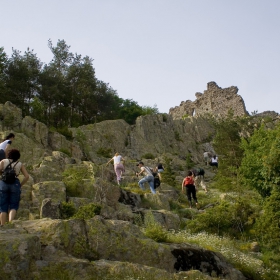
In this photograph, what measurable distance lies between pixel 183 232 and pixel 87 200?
3504mm

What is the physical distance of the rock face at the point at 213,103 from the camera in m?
64.2

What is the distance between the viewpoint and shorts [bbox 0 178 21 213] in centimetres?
1034

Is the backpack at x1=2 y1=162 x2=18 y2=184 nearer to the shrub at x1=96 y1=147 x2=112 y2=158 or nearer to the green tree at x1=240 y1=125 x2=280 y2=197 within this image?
the green tree at x1=240 y1=125 x2=280 y2=197

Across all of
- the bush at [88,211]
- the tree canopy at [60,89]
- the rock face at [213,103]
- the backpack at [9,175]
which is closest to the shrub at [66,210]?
the bush at [88,211]

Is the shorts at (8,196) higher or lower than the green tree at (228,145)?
lower

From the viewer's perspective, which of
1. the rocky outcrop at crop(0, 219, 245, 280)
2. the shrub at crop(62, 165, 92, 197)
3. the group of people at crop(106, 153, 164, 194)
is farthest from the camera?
the group of people at crop(106, 153, 164, 194)

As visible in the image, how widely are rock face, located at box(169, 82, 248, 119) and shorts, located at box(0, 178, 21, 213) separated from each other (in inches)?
2146

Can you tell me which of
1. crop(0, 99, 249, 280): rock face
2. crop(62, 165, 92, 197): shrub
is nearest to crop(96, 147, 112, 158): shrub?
crop(0, 99, 249, 280): rock face

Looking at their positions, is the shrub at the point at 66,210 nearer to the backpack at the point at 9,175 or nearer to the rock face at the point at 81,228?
the rock face at the point at 81,228

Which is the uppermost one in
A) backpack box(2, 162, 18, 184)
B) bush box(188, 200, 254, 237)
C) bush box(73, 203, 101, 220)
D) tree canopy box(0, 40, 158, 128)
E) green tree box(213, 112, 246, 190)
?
tree canopy box(0, 40, 158, 128)

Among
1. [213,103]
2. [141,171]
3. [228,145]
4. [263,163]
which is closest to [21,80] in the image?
[228,145]

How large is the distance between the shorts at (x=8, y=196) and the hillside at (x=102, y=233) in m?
0.85

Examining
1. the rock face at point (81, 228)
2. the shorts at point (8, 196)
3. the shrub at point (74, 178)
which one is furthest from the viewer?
the shrub at point (74, 178)

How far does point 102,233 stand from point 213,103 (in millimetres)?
58645
